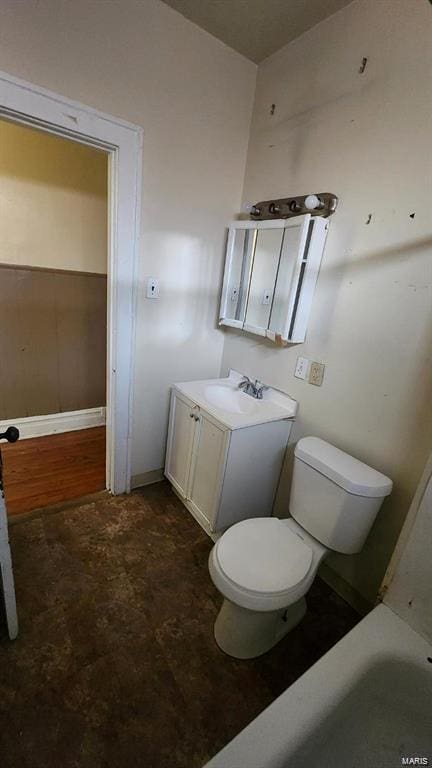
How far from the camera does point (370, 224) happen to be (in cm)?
132

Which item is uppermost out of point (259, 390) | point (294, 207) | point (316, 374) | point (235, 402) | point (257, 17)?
point (257, 17)

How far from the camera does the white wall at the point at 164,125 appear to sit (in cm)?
125

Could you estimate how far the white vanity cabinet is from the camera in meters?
1.57

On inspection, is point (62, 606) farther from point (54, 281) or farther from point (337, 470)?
point (54, 281)

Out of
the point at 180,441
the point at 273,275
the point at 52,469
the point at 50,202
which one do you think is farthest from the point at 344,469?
the point at 50,202

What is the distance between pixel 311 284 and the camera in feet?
5.06

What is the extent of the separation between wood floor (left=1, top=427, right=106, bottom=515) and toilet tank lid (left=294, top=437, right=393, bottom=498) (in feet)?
4.69

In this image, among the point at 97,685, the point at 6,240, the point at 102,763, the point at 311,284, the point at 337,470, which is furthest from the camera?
the point at 6,240

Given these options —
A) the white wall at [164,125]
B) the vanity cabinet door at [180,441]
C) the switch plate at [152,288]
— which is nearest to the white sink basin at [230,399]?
the vanity cabinet door at [180,441]

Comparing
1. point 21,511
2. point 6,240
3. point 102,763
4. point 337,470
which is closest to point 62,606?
point 102,763

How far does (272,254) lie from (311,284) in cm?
→ 34

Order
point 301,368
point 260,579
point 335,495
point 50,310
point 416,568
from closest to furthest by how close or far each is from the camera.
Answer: point 416,568, point 260,579, point 335,495, point 301,368, point 50,310

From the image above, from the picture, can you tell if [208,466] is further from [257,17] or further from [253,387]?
[257,17]

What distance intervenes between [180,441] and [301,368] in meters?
0.83
